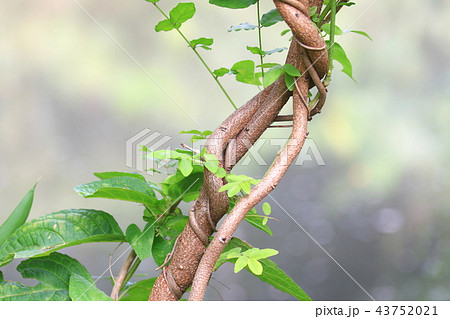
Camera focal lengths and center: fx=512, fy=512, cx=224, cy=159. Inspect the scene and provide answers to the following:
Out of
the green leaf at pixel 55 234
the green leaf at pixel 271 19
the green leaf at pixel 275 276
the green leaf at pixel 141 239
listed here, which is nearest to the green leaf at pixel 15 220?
the green leaf at pixel 55 234

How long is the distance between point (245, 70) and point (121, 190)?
0.68 feet

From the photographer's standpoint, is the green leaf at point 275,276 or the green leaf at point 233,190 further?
the green leaf at point 275,276

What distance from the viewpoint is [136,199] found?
0.57m

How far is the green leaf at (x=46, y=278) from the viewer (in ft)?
1.84

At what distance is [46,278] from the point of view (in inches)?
23.2

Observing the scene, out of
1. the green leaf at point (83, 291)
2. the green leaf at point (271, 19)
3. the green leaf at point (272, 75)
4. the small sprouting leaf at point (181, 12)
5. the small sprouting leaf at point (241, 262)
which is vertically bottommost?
the green leaf at point (83, 291)

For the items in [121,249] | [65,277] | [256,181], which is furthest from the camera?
[121,249]

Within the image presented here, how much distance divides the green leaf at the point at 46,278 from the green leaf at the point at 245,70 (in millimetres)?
296

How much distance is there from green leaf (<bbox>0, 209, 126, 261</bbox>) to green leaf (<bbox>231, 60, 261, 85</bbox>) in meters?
0.24

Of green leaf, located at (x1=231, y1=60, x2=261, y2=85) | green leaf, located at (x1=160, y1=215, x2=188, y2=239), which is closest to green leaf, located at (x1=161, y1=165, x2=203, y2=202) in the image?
green leaf, located at (x1=160, y1=215, x2=188, y2=239)

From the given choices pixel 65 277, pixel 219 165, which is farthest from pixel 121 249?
pixel 219 165

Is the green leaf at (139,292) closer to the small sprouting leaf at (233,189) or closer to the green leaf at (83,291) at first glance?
the green leaf at (83,291)

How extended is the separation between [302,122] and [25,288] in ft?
1.15
